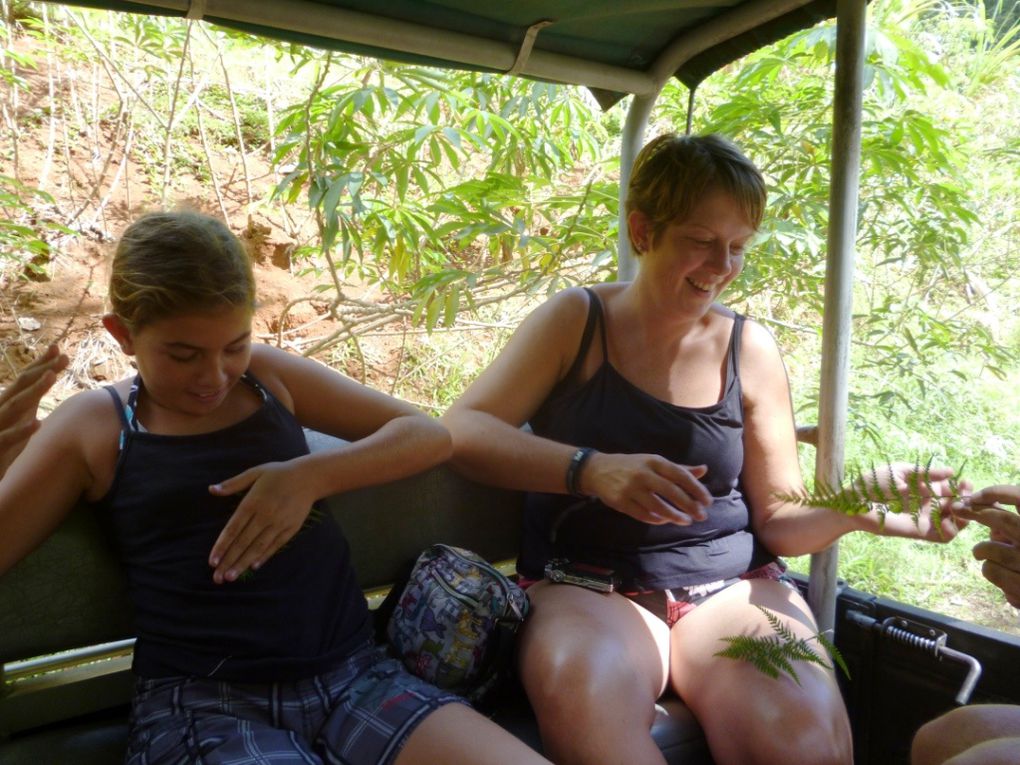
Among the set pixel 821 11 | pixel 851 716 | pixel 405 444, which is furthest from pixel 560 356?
pixel 851 716

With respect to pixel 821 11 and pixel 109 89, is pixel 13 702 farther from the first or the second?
pixel 109 89

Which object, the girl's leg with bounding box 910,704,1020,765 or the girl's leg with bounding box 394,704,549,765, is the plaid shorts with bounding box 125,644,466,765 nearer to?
the girl's leg with bounding box 394,704,549,765

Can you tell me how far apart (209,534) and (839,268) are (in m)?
1.50

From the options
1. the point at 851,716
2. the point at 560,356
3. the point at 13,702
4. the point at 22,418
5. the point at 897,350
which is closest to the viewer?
the point at 22,418

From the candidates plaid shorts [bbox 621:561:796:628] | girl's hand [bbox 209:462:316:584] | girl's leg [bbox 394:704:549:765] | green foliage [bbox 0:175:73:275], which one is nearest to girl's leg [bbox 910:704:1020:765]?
plaid shorts [bbox 621:561:796:628]

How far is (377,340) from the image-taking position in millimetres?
5664

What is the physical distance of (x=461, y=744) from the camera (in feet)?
4.55

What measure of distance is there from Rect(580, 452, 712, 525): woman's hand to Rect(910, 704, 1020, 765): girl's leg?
517 mm

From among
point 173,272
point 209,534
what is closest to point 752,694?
point 209,534

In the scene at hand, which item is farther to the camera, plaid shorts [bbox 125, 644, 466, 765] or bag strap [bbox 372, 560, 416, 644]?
bag strap [bbox 372, 560, 416, 644]

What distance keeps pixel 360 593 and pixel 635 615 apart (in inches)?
23.2

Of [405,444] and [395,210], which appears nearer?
[405,444]

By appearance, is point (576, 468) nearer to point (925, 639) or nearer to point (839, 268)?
point (839, 268)

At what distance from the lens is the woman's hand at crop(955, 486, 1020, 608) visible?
53.7 inches
